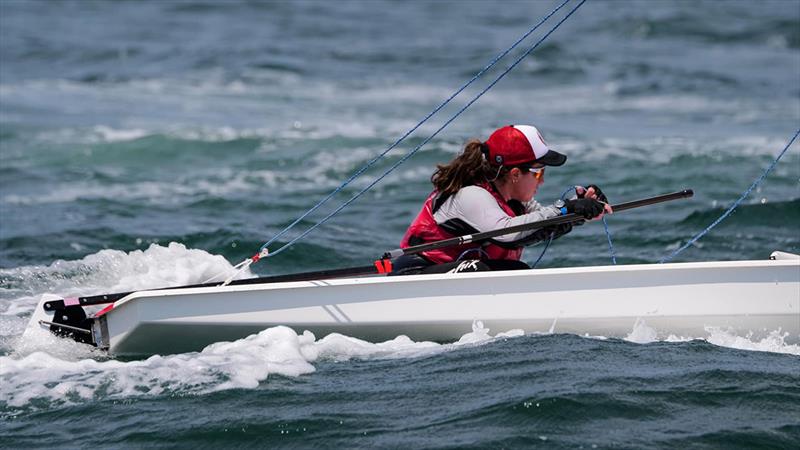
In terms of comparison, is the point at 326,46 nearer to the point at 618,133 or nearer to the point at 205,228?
the point at 618,133

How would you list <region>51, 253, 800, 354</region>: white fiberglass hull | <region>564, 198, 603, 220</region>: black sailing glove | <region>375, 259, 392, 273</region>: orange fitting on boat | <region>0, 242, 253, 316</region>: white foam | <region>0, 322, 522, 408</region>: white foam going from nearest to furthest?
1. <region>0, 322, 522, 408</region>: white foam
2. <region>51, 253, 800, 354</region>: white fiberglass hull
3. <region>564, 198, 603, 220</region>: black sailing glove
4. <region>375, 259, 392, 273</region>: orange fitting on boat
5. <region>0, 242, 253, 316</region>: white foam

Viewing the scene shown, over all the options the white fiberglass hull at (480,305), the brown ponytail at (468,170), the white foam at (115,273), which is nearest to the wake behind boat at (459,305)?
the white fiberglass hull at (480,305)

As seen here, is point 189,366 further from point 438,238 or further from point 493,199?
point 493,199

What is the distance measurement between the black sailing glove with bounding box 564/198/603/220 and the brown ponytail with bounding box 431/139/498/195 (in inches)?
16.2

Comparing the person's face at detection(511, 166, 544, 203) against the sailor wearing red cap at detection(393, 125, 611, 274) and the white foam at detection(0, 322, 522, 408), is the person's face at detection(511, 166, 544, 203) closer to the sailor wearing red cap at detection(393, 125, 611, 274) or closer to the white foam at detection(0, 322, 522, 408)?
the sailor wearing red cap at detection(393, 125, 611, 274)

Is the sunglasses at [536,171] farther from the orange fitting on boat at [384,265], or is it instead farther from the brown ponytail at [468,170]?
the orange fitting on boat at [384,265]

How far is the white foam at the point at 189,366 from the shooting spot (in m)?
5.20

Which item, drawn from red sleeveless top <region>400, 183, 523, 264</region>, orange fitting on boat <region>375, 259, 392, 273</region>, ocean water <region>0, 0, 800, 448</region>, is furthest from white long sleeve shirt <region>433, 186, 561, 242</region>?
ocean water <region>0, 0, 800, 448</region>

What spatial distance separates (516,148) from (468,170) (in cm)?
25

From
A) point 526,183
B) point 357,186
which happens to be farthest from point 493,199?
point 357,186

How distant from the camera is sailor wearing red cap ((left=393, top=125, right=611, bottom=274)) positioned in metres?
5.77

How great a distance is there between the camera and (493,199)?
229 inches

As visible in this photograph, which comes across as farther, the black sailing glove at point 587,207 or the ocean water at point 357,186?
the black sailing glove at point 587,207

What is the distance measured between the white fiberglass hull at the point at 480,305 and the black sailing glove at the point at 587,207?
0.27 metres
